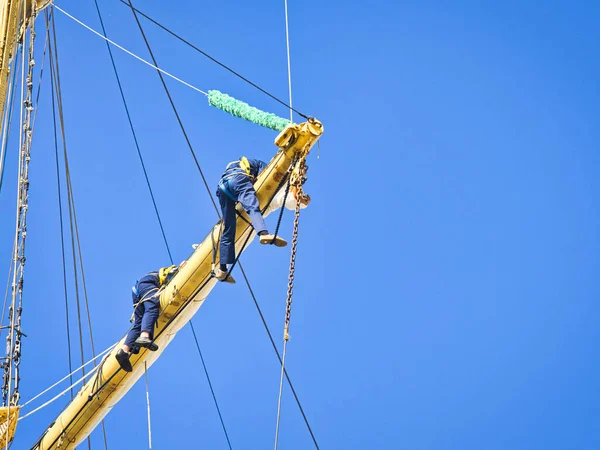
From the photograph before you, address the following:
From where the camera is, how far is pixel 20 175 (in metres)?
12.4

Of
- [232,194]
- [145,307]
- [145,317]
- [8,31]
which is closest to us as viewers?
[232,194]

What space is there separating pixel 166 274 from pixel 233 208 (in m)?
1.62

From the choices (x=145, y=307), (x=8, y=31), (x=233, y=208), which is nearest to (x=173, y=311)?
(x=145, y=307)

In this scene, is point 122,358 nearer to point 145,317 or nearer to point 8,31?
point 145,317

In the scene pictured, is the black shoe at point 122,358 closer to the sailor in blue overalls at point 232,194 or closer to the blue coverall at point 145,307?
the blue coverall at point 145,307

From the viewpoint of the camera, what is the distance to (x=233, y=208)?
34.3 ft

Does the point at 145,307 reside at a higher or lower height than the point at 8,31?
lower

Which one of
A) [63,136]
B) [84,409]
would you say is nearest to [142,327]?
[84,409]

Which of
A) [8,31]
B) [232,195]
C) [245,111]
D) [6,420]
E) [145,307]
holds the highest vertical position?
[8,31]

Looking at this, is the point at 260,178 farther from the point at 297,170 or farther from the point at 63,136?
the point at 63,136

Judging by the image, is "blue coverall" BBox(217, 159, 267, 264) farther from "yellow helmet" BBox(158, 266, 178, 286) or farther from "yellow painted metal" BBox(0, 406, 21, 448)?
"yellow painted metal" BBox(0, 406, 21, 448)

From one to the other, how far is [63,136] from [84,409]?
4.35 metres

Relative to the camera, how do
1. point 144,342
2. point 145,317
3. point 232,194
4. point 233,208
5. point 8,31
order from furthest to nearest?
point 8,31 < point 145,317 < point 144,342 < point 233,208 < point 232,194

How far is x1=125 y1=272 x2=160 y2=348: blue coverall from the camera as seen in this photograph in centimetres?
1096
